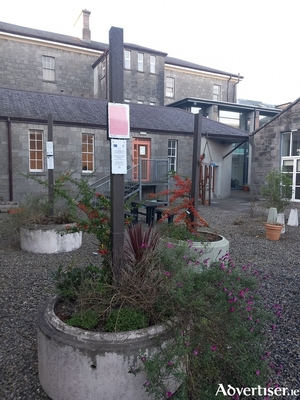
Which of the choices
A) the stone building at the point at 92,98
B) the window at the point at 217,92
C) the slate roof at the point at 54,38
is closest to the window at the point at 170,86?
the stone building at the point at 92,98

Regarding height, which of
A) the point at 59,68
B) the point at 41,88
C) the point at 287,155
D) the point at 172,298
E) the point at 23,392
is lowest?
the point at 23,392

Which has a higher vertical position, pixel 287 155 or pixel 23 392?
pixel 287 155

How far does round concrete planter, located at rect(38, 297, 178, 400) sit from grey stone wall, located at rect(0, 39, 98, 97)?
2429 centimetres

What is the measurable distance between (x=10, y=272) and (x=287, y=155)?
575 inches

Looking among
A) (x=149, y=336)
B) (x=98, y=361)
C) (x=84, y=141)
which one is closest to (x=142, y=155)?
(x=84, y=141)

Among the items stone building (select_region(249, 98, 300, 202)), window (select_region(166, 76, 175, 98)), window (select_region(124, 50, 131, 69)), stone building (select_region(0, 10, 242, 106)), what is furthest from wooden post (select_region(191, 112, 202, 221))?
window (select_region(166, 76, 175, 98))

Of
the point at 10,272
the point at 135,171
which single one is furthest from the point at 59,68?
the point at 10,272

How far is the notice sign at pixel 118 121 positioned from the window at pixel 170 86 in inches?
1059

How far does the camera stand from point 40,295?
393 cm

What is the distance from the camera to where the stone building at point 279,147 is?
15039 millimetres

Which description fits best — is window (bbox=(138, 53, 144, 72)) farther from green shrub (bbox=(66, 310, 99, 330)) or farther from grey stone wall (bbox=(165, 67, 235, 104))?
green shrub (bbox=(66, 310, 99, 330))

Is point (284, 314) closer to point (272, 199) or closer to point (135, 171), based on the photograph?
point (272, 199)

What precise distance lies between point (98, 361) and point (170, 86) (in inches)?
1123

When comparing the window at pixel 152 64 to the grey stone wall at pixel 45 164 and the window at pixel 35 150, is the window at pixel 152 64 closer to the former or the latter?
the grey stone wall at pixel 45 164
